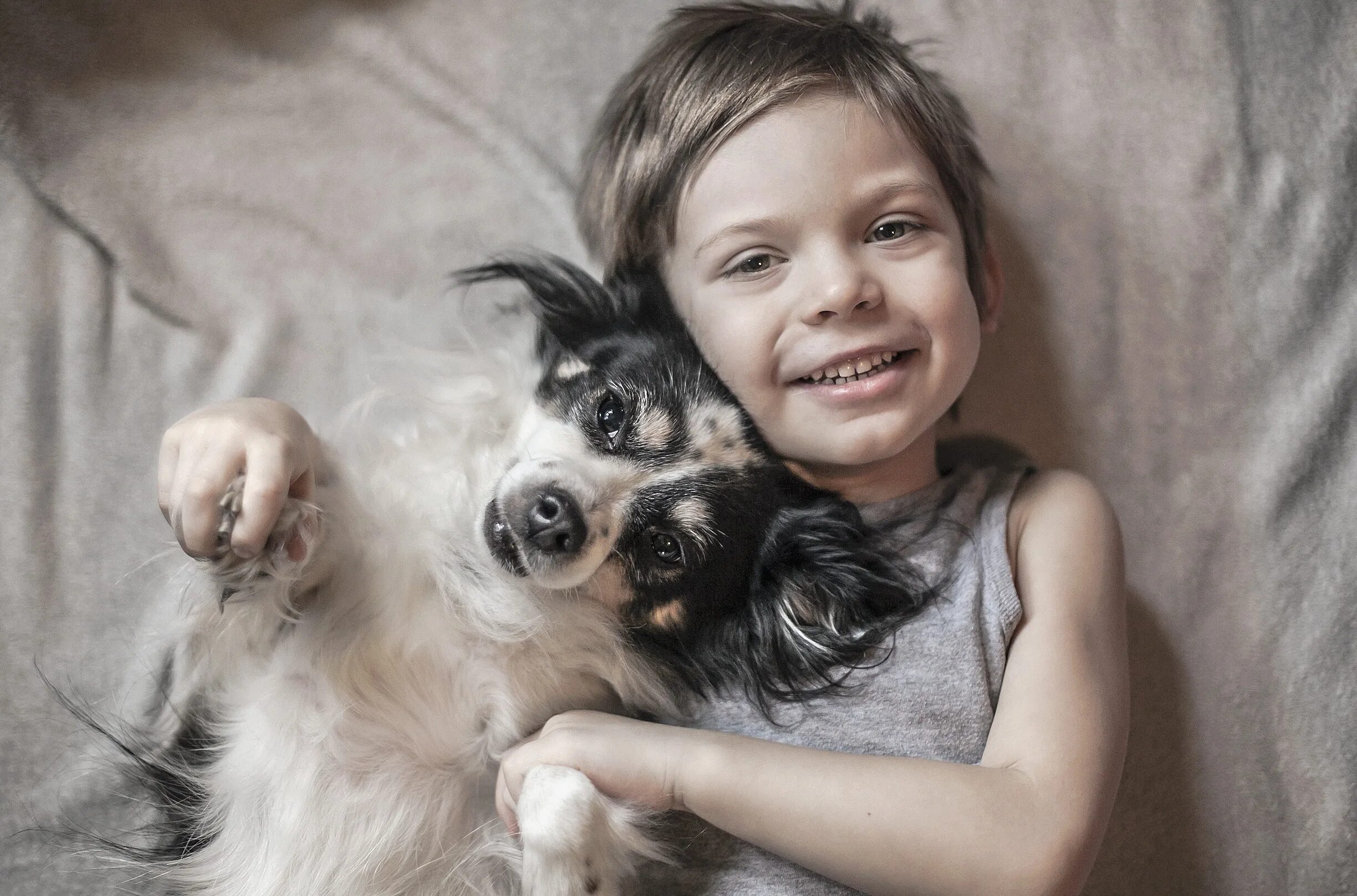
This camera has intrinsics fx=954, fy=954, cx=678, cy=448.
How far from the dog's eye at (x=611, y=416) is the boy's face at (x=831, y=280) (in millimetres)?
195

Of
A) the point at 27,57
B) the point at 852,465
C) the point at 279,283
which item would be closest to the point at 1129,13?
the point at 852,465

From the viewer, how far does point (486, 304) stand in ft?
6.57

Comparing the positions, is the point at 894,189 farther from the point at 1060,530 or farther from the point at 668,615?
the point at 668,615

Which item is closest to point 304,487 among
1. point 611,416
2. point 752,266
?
point 611,416

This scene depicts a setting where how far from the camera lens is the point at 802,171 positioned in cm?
157

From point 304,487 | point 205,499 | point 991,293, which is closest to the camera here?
point 205,499

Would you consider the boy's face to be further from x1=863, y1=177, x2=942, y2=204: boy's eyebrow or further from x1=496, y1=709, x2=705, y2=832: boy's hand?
x1=496, y1=709, x2=705, y2=832: boy's hand

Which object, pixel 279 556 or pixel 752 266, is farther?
pixel 752 266

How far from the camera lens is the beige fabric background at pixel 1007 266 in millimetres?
1858

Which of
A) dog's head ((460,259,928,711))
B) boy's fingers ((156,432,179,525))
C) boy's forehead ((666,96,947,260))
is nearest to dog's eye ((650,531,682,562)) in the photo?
dog's head ((460,259,928,711))

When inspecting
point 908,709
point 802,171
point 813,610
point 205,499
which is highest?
point 802,171

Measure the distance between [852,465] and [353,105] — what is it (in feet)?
4.43

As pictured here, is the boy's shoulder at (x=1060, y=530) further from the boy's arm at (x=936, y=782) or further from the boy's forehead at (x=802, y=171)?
the boy's forehead at (x=802, y=171)

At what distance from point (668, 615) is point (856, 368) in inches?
21.0
